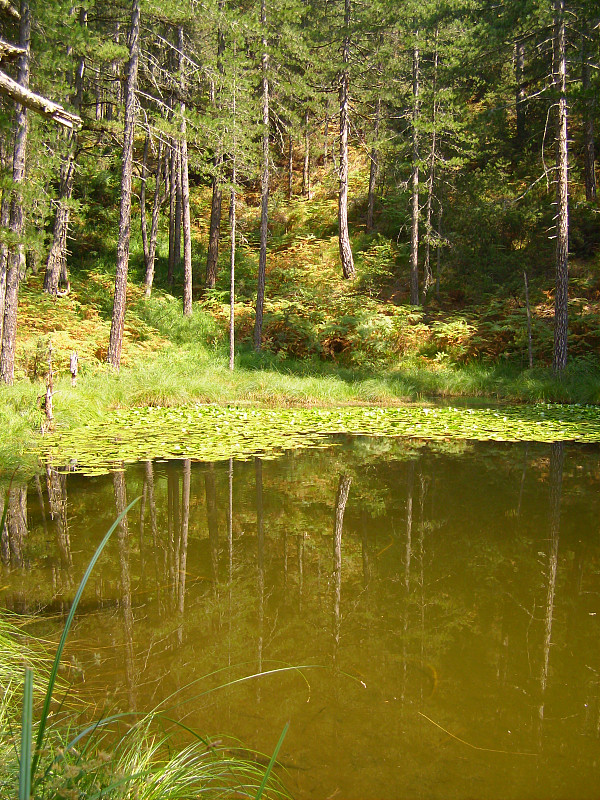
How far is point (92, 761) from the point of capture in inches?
69.8

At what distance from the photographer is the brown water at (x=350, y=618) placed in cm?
251

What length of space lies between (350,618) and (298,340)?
607 inches

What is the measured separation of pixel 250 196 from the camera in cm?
2986

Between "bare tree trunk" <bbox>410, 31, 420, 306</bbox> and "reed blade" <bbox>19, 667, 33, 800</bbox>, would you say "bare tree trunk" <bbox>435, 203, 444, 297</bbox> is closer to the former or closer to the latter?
"bare tree trunk" <bbox>410, 31, 420, 306</bbox>

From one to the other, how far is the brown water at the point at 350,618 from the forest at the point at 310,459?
20 mm

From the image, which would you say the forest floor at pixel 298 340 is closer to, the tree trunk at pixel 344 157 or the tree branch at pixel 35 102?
the tree trunk at pixel 344 157

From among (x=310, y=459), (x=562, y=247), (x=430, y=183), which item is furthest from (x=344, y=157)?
(x=310, y=459)

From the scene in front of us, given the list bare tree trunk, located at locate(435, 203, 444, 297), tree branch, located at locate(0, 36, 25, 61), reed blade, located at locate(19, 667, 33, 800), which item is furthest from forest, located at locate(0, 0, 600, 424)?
reed blade, located at locate(19, 667, 33, 800)

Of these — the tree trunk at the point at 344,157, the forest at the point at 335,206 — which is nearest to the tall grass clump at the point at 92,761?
the forest at the point at 335,206

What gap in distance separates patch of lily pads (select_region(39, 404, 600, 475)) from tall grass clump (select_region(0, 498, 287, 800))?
4645 mm

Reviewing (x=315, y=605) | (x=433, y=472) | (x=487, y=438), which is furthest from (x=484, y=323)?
(x=315, y=605)

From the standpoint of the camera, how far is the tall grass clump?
1327 millimetres

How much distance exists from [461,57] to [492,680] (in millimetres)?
21653

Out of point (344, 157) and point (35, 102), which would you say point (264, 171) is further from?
point (35, 102)
